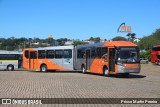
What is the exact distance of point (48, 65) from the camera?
41000 mm

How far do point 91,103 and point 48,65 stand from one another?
28.7 meters

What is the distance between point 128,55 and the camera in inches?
1131

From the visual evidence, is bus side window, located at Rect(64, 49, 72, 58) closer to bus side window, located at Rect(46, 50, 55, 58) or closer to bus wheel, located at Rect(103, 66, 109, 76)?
bus side window, located at Rect(46, 50, 55, 58)

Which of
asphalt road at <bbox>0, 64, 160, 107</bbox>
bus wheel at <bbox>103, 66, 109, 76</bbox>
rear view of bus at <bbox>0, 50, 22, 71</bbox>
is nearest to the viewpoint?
asphalt road at <bbox>0, 64, 160, 107</bbox>

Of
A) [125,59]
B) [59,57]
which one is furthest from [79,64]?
[125,59]

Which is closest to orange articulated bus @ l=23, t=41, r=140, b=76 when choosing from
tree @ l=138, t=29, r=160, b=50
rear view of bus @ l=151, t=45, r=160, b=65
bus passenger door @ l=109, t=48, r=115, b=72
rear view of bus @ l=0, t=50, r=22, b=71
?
bus passenger door @ l=109, t=48, r=115, b=72

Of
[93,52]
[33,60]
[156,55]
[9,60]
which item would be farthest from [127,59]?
[156,55]

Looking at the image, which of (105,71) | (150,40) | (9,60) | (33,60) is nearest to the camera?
(105,71)

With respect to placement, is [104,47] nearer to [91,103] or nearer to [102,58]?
[102,58]

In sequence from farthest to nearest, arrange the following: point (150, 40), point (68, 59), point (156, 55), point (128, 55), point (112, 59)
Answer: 1. point (150, 40)
2. point (156, 55)
3. point (68, 59)
4. point (112, 59)
5. point (128, 55)

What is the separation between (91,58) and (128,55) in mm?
6188

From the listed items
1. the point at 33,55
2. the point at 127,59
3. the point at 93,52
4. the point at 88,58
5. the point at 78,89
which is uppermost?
the point at 93,52

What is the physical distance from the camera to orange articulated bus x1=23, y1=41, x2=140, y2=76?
94.0 ft

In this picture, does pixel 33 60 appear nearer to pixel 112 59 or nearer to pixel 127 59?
pixel 112 59
